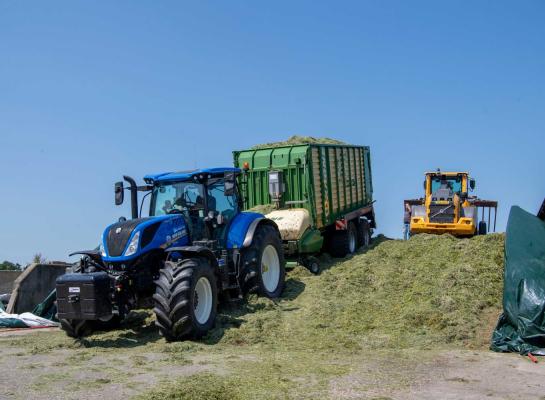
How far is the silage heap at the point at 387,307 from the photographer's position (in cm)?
810

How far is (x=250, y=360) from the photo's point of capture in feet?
23.5

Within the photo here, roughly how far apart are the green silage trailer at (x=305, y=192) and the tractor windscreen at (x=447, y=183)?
5.16m

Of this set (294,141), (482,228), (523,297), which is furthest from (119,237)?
(482,228)

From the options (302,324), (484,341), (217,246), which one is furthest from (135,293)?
(484,341)

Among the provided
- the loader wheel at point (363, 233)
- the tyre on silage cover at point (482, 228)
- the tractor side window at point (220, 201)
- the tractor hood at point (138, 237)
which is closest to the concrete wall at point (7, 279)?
the tractor hood at point (138, 237)

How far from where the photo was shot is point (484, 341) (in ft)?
25.8

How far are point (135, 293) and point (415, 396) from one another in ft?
14.5

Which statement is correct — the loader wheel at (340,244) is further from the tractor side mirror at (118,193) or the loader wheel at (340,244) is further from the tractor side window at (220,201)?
the tractor side mirror at (118,193)

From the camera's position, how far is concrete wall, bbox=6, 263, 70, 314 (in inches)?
471

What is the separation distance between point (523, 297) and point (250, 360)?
3.62 m

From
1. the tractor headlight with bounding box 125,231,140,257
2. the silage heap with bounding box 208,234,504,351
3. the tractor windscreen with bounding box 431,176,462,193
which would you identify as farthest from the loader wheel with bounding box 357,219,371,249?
the tractor headlight with bounding box 125,231,140,257

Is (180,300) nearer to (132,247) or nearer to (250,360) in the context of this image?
(132,247)

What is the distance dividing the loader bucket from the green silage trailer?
15.7ft

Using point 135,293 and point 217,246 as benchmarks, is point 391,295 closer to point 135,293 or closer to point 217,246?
point 217,246
